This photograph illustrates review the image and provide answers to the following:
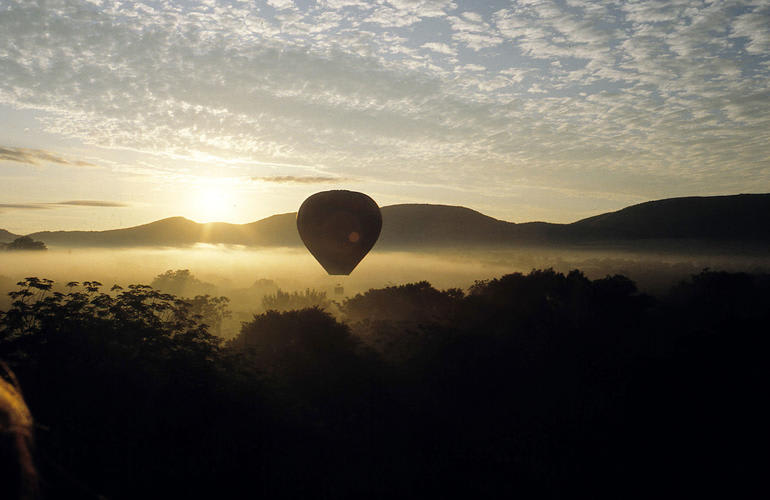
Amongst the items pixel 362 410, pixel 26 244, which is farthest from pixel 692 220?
pixel 26 244

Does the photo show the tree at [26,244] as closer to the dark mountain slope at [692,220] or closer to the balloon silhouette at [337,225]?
the balloon silhouette at [337,225]

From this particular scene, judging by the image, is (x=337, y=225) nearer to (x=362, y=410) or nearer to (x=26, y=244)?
(x=362, y=410)

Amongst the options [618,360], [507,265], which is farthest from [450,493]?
[507,265]

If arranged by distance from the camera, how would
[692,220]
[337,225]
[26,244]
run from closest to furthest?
[337,225] < [26,244] < [692,220]

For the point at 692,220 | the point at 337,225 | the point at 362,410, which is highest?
the point at 692,220

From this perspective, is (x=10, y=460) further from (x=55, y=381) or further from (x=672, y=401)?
(x=672, y=401)

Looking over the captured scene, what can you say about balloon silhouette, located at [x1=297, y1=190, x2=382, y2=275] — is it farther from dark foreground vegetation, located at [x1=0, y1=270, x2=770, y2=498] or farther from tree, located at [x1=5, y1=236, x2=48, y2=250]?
tree, located at [x1=5, y1=236, x2=48, y2=250]
